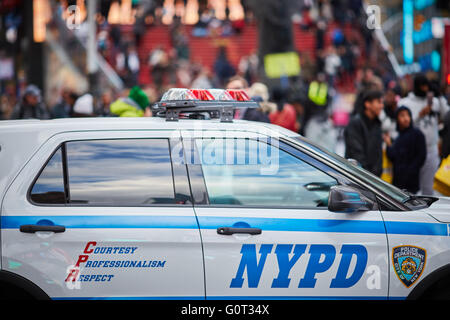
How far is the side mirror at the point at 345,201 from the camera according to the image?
4.62 m

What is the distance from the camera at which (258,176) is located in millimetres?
4949

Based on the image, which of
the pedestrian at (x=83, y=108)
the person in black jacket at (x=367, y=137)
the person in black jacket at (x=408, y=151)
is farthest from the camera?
the pedestrian at (x=83, y=108)

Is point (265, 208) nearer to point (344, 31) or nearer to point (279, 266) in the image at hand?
point (279, 266)

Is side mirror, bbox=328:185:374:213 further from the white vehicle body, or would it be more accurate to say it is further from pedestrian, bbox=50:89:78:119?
pedestrian, bbox=50:89:78:119

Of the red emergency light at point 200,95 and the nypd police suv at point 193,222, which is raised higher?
the red emergency light at point 200,95

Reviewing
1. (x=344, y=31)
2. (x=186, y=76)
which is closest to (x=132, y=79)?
(x=186, y=76)

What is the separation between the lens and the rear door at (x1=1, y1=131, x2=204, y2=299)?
15.0 ft

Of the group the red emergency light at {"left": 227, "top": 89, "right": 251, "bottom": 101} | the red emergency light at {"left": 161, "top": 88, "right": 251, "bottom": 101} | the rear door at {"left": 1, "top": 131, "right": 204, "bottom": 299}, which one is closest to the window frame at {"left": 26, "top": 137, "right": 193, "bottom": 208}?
the rear door at {"left": 1, "top": 131, "right": 204, "bottom": 299}

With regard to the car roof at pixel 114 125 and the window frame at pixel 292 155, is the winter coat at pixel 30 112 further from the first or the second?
the window frame at pixel 292 155

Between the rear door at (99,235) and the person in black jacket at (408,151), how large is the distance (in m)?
4.96

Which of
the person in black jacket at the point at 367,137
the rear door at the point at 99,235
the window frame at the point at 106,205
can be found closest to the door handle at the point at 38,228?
the rear door at the point at 99,235
